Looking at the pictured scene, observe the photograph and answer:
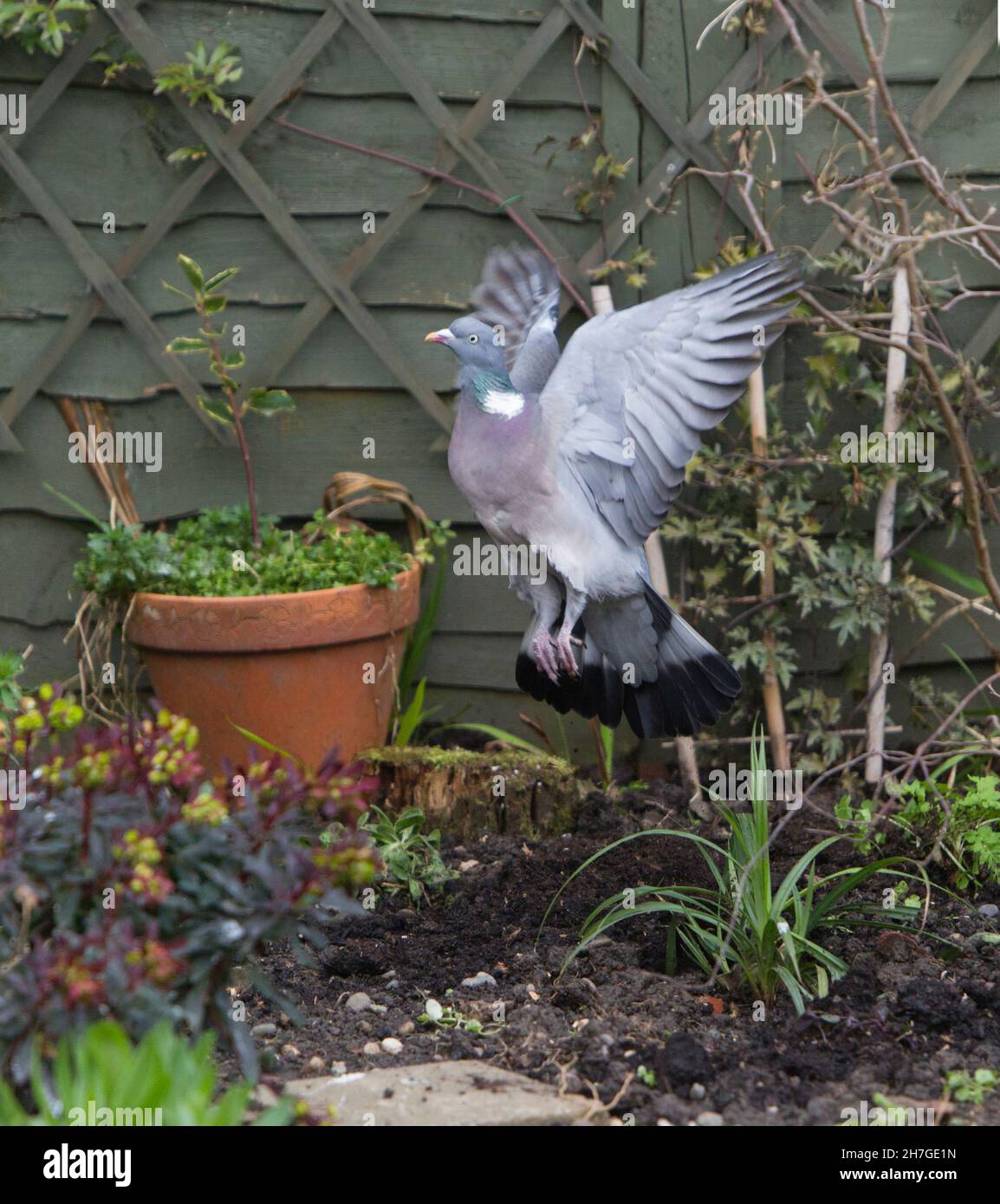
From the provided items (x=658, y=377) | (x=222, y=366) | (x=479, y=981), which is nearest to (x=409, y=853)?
(x=479, y=981)

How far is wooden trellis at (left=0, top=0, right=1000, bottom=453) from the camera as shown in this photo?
304 centimetres

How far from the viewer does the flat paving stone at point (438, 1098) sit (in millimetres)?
1682

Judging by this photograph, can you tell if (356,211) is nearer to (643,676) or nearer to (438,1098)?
(643,676)

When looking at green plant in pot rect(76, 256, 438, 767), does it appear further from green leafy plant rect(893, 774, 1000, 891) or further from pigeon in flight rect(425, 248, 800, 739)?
green leafy plant rect(893, 774, 1000, 891)

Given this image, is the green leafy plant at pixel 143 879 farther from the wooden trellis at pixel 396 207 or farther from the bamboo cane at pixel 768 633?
the wooden trellis at pixel 396 207

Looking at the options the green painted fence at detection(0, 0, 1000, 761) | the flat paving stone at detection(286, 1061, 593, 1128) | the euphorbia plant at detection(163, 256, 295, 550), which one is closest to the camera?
the flat paving stone at detection(286, 1061, 593, 1128)

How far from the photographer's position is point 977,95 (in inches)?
120

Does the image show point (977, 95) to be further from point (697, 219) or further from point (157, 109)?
point (157, 109)

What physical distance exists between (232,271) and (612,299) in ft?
3.02

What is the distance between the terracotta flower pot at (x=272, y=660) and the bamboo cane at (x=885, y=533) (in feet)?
3.75

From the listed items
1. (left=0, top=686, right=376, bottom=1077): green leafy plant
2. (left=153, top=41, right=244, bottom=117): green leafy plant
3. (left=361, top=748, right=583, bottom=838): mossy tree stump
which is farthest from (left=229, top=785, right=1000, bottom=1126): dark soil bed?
(left=153, top=41, right=244, bottom=117): green leafy plant

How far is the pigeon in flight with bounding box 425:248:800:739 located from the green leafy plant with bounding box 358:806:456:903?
0.48 metres

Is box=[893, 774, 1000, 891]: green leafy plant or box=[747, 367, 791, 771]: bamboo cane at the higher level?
box=[747, 367, 791, 771]: bamboo cane

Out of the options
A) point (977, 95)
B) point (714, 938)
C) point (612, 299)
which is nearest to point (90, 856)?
point (714, 938)
